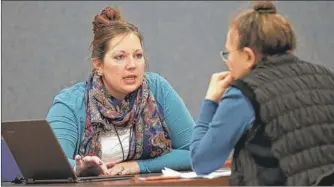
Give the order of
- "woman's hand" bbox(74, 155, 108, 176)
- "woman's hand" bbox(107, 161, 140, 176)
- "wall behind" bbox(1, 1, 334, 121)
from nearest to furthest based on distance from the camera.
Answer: "woman's hand" bbox(74, 155, 108, 176) < "woman's hand" bbox(107, 161, 140, 176) < "wall behind" bbox(1, 1, 334, 121)

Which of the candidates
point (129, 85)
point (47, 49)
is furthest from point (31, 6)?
point (129, 85)

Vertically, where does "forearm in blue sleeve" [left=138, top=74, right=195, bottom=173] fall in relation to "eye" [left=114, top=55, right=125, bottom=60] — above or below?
below

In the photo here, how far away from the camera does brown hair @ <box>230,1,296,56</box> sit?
67.4 inches

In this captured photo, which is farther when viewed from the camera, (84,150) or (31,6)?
(31,6)

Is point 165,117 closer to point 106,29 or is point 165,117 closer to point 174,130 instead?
point 174,130

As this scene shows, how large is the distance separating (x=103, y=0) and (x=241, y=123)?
2.41 meters

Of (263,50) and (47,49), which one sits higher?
(263,50)

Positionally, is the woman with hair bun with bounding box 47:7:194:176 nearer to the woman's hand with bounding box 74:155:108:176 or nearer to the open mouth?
the open mouth

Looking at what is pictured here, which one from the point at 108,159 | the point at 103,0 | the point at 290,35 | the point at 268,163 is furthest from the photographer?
the point at 103,0

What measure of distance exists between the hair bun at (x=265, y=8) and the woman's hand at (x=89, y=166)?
2.28 ft

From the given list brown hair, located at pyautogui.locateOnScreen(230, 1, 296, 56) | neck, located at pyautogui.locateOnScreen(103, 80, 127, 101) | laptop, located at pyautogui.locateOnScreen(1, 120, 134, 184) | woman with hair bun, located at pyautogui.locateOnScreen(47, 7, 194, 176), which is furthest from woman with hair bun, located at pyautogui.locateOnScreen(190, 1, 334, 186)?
neck, located at pyautogui.locateOnScreen(103, 80, 127, 101)

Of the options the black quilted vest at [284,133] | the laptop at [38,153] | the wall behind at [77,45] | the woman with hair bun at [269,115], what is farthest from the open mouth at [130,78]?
the wall behind at [77,45]

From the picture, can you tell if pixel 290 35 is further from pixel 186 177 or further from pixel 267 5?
pixel 186 177

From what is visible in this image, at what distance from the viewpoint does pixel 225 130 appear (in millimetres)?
1639
